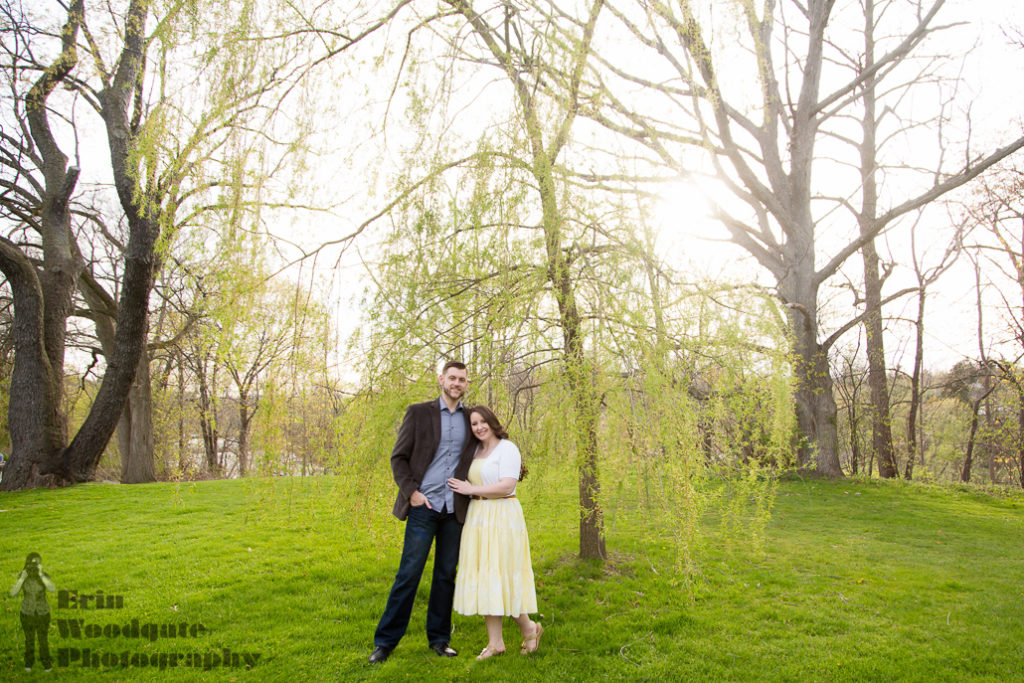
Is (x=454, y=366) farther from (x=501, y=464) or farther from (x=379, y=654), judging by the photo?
(x=379, y=654)

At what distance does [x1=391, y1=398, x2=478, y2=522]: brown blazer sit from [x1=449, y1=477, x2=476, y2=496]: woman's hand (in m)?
0.10

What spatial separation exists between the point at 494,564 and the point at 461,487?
47 cm

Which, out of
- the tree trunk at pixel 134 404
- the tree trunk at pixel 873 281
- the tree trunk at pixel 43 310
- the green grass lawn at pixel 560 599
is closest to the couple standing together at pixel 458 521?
the green grass lawn at pixel 560 599

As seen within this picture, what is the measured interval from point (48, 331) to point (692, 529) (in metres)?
11.5

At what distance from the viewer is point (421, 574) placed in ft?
10.8

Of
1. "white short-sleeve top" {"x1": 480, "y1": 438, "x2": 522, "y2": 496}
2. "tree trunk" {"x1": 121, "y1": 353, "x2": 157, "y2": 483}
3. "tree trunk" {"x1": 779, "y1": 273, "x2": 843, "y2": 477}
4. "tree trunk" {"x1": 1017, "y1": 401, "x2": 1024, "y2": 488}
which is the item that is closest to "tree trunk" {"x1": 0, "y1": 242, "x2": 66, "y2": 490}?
"tree trunk" {"x1": 121, "y1": 353, "x2": 157, "y2": 483}

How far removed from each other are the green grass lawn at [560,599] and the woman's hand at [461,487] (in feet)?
2.30

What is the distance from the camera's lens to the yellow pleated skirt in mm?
3203

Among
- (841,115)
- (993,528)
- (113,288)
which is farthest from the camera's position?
(113,288)

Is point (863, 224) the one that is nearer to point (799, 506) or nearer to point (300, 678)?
point (799, 506)

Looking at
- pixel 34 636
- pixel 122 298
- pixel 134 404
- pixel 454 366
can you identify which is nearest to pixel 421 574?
pixel 454 366

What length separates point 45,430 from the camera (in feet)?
31.6

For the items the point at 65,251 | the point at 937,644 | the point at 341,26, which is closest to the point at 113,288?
the point at 65,251

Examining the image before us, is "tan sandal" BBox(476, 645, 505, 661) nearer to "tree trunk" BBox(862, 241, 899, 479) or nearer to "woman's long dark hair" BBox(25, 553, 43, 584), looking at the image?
"woman's long dark hair" BBox(25, 553, 43, 584)
